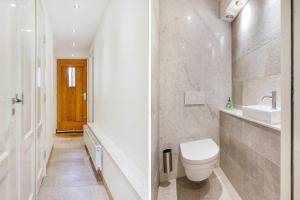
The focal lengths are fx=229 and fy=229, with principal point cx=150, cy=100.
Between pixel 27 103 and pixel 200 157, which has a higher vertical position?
pixel 27 103

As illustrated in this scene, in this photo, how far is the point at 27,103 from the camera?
174 centimetres

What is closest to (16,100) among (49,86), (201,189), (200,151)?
(200,151)

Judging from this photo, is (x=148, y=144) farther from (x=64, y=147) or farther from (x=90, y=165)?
(x=64, y=147)

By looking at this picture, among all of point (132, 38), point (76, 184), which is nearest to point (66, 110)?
point (76, 184)

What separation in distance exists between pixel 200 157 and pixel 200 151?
0.06 metres

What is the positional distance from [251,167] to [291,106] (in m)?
0.55

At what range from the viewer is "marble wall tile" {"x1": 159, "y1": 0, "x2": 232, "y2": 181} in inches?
57.6

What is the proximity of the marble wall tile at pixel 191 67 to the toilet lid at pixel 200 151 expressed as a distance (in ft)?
0.12

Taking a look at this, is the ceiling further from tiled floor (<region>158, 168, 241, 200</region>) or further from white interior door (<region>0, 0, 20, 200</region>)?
tiled floor (<region>158, 168, 241, 200</region>)

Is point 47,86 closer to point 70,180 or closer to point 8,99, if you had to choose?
point 70,180

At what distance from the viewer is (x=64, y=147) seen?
4.20m

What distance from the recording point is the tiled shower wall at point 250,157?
1287 millimetres

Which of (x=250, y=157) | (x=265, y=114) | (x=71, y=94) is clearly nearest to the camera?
(x=265, y=114)

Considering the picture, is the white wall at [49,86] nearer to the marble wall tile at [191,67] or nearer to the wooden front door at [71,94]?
the marble wall tile at [191,67]
